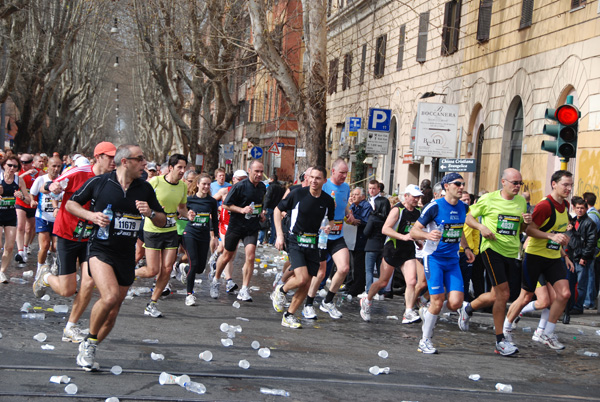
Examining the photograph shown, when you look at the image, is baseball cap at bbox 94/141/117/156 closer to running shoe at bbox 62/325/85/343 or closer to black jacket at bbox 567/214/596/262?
running shoe at bbox 62/325/85/343

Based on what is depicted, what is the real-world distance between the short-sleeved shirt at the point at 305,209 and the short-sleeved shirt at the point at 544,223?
2350 mm

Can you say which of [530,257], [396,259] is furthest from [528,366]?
[396,259]

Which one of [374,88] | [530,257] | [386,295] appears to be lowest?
[386,295]

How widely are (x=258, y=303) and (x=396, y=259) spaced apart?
1983 millimetres

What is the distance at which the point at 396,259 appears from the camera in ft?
37.4

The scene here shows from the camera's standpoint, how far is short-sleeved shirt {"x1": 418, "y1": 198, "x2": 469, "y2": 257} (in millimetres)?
8664

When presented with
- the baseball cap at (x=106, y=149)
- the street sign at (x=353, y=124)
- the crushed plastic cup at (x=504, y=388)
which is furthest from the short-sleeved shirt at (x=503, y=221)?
the street sign at (x=353, y=124)

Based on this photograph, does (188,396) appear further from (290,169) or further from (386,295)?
(290,169)

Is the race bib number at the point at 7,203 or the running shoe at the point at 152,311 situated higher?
the race bib number at the point at 7,203

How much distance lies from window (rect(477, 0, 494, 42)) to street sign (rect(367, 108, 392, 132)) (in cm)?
400

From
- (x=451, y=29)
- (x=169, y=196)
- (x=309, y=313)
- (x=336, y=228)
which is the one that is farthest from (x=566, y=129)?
(x=451, y=29)

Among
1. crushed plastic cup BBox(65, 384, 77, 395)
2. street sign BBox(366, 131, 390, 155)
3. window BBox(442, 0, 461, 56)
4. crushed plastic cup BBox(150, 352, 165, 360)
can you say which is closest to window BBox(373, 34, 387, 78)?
window BBox(442, 0, 461, 56)

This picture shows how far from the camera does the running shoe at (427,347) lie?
850 centimetres

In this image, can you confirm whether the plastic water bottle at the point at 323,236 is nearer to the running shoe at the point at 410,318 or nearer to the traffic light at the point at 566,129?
the running shoe at the point at 410,318
